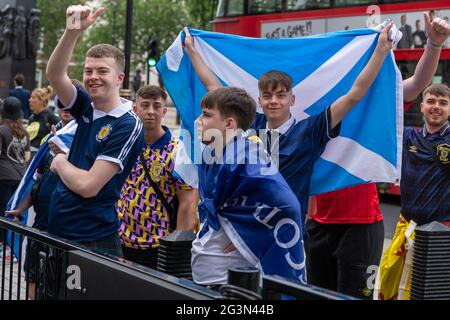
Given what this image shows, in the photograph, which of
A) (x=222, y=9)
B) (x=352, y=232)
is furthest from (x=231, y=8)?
(x=352, y=232)

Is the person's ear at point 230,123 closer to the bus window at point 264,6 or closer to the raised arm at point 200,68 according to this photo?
the raised arm at point 200,68

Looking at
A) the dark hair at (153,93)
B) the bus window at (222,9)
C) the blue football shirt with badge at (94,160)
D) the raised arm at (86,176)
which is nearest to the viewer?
the raised arm at (86,176)

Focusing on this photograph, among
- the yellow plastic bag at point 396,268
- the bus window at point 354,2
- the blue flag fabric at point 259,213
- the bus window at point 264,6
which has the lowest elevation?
the yellow plastic bag at point 396,268

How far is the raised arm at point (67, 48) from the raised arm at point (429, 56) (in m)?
1.92

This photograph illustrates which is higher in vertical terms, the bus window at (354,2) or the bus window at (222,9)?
the bus window at (222,9)

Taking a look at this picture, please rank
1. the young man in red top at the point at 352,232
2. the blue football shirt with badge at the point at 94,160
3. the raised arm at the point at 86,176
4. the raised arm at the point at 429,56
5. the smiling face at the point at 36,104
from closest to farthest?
the raised arm at the point at 86,176
the blue football shirt with badge at the point at 94,160
the raised arm at the point at 429,56
the young man in red top at the point at 352,232
the smiling face at the point at 36,104

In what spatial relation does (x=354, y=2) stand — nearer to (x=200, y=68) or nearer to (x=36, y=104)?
(x=36, y=104)

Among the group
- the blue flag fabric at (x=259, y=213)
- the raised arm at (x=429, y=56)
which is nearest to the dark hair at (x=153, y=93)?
the raised arm at (x=429, y=56)

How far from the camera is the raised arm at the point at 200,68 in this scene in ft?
14.7

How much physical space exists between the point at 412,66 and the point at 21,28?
44.5ft

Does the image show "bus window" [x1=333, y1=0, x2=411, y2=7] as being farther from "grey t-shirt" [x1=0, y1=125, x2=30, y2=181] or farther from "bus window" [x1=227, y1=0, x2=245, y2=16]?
"grey t-shirt" [x1=0, y1=125, x2=30, y2=181]

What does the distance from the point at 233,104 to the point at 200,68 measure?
1.23 metres

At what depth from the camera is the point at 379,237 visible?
5.00 metres

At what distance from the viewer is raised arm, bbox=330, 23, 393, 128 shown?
393cm
